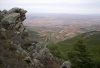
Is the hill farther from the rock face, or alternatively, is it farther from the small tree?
the rock face

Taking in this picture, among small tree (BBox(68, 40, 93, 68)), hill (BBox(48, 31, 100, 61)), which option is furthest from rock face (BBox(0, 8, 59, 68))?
hill (BBox(48, 31, 100, 61))

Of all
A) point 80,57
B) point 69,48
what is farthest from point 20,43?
point 69,48

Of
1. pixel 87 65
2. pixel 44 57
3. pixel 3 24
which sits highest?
pixel 3 24

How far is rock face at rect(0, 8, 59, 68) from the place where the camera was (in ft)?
67.5

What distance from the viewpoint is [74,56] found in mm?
40938

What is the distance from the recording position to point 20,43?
24.2m

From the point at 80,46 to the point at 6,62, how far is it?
27.4 m

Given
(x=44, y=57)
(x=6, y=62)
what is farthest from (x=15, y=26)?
(x=6, y=62)

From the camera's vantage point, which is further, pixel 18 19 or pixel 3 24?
pixel 18 19

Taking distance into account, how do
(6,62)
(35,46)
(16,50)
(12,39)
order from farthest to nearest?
(35,46) < (12,39) < (16,50) < (6,62)

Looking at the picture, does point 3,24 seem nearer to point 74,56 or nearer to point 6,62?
point 6,62

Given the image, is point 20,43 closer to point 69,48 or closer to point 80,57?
point 80,57

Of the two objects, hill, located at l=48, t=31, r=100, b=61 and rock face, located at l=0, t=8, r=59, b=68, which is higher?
rock face, located at l=0, t=8, r=59, b=68

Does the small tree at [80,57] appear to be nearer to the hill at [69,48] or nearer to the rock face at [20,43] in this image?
the hill at [69,48]
